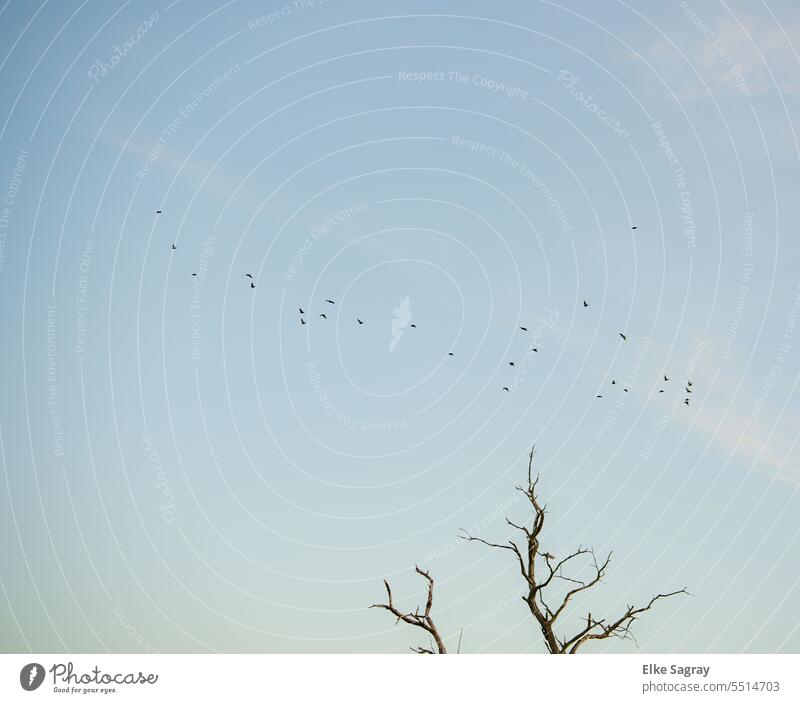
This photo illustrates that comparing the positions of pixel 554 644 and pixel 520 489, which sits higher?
pixel 520 489

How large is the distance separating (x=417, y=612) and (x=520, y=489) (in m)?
4.65

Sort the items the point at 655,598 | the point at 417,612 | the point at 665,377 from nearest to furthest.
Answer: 1. the point at 417,612
2. the point at 655,598
3. the point at 665,377

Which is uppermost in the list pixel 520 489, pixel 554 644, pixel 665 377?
pixel 665 377

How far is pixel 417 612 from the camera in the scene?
19516 millimetres

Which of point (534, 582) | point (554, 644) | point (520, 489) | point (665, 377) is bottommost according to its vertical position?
point (554, 644)
